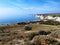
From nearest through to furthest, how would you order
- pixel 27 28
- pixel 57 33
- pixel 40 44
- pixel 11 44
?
pixel 40 44 → pixel 11 44 → pixel 57 33 → pixel 27 28

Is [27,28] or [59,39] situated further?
[27,28]

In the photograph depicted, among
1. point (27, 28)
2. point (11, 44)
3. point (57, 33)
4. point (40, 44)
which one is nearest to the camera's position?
point (40, 44)

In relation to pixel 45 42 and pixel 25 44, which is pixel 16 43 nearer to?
pixel 25 44

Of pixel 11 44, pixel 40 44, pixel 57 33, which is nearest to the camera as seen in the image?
pixel 40 44

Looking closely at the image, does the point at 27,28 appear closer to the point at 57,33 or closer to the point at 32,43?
the point at 57,33

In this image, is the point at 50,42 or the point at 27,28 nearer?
the point at 50,42

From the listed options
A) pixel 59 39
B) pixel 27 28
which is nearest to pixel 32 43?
pixel 59 39

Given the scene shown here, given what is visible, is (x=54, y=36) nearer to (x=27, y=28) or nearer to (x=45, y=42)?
(x=45, y=42)

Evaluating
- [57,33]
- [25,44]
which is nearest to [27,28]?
[57,33]
